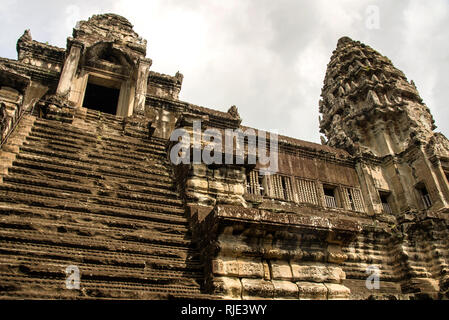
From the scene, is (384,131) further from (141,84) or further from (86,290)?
(86,290)

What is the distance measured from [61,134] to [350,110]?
19290 millimetres

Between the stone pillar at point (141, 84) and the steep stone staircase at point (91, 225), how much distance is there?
3.96 m

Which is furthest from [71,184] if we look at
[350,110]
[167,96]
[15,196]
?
[350,110]

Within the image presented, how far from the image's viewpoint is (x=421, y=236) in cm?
1493

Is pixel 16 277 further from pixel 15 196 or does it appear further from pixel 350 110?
pixel 350 110

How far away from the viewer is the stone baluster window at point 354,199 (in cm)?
1620

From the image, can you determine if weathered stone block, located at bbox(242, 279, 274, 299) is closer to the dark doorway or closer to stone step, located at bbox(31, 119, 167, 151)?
stone step, located at bbox(31, 119, 167, 151)

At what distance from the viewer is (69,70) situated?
11305 mm

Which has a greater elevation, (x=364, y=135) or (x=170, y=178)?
(x=364, y=135)

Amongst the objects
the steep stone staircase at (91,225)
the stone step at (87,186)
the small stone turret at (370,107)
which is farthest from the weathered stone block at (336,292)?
the small stone turret at (370,107)

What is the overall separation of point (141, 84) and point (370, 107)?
1496 centimetres

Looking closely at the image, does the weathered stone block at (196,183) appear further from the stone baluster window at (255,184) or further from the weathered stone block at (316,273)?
the stone baluster window at (255,184)

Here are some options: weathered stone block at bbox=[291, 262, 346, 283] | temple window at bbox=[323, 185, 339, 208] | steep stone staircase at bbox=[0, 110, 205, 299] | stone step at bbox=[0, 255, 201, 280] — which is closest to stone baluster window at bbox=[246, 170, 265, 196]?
temple window at bbox=[323, 185, 339, 208]
